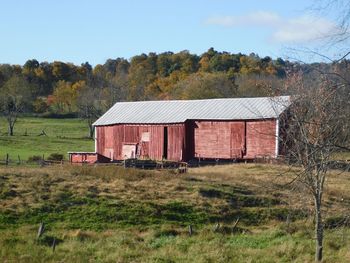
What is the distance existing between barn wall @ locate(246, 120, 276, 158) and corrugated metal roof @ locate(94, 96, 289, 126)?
573 millimetres

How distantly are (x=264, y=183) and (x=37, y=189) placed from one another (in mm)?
11039

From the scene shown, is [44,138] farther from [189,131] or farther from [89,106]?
[189,131]

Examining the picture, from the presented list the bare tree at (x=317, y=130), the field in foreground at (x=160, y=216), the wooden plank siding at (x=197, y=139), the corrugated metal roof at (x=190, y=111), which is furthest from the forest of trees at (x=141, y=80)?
the bare tree at (x=317, y=130)

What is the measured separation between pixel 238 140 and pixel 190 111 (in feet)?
16.5

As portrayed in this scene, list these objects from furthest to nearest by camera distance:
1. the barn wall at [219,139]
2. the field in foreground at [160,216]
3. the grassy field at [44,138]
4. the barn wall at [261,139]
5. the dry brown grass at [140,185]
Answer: the grassy field at [44,138]
the barn wall at [219,139]
the barn wall at [261,139]
the dry brown grass at [140,185]
the field in foreground at [160,216]

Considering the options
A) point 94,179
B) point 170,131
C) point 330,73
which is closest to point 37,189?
point 94,179

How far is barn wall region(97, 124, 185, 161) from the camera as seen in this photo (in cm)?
4531

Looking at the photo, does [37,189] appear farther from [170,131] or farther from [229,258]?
[170,131]

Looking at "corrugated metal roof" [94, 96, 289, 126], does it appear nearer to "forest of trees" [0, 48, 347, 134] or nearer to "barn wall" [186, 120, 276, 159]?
"barn wall" [186, 120, 276, 159]

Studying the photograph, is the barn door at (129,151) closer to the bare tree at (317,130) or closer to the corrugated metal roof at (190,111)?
the corrugated metal roof at (190,111)

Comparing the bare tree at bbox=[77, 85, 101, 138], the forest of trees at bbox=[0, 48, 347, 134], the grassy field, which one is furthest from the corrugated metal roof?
the bare tree at bbox=[77, 85, 101, 138]

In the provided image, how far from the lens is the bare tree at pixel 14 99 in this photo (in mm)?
83050

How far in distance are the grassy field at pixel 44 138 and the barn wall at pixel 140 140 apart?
4.75 metres

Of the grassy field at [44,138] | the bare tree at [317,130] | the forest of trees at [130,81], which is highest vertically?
the forest of trees at [130,81]
